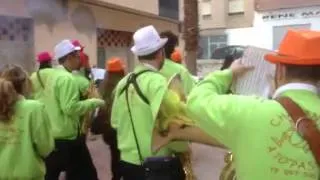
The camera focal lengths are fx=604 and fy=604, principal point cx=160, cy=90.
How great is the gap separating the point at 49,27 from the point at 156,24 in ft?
22.4

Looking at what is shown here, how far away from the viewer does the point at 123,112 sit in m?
4.02

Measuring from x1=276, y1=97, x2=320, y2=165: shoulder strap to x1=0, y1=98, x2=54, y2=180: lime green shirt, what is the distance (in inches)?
83.5

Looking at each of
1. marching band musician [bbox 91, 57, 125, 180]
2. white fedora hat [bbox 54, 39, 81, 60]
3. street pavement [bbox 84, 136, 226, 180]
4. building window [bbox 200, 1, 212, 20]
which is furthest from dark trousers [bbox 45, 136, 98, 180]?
building window [bbox 200, 1, 212, 20]

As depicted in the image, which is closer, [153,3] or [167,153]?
[167,153]

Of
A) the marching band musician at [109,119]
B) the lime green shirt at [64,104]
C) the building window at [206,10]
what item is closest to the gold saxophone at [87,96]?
the lime green shirt at [64,104]

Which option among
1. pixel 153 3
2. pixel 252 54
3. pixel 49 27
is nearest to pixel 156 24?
pixel 153 3

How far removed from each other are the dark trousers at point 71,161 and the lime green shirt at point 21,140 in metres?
1.52

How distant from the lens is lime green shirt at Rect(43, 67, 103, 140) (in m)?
5.23

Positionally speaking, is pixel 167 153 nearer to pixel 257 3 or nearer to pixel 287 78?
pixel 287 78

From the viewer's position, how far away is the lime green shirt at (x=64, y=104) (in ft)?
17.1

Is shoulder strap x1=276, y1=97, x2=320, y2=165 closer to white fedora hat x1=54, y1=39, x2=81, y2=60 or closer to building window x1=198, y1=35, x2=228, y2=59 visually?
white fedora hat x1=54, y1=39, x2=81, y2=60

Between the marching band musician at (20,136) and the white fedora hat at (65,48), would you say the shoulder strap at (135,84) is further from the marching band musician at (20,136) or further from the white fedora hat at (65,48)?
the white fedora hat at (65,48)

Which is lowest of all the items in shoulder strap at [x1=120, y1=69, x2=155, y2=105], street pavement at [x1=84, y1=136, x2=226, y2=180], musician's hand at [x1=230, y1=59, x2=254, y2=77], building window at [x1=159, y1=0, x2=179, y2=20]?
street pavement at [x1=84, y1=136, x2=226, y2=180]

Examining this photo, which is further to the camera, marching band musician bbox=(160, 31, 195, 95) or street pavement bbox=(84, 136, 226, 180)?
street pavement bbox=(84, 136, 226, 180)
